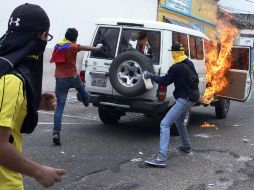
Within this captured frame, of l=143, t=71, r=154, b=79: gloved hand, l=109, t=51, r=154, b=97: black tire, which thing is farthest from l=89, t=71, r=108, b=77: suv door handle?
l=143, t=71, r=154, b=79: gloved hand

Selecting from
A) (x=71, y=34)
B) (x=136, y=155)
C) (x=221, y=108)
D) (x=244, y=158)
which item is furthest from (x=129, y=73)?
(x=221, y=108)

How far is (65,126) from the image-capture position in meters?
8.83

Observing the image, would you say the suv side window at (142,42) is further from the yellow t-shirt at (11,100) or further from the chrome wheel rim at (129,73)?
the yellow t-shirt at (11,100)

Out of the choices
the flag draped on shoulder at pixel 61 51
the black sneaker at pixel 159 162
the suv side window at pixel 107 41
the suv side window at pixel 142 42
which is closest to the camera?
the black sneaker at pixel 159 162

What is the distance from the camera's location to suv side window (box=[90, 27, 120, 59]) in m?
7.98

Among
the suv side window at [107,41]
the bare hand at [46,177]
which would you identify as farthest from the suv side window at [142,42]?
the bare hand at [46,177]

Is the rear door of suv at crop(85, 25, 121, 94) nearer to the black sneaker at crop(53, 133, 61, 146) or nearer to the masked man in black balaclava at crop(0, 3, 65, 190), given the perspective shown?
the black sneaker at crop(53, 133, 61, 146)

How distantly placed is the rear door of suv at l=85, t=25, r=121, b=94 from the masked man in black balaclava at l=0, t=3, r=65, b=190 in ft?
18.3

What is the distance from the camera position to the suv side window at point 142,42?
7766 mm

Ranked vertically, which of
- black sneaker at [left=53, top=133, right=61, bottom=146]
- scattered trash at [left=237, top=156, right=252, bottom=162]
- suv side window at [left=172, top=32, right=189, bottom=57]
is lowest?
scattered trash at [left=237, top=156, right=252, bottom=162]

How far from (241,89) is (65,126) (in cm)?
387

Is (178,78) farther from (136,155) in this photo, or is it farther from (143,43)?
(143,43)

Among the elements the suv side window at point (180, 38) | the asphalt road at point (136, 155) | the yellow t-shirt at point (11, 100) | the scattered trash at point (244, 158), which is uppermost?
the suv side window at point (180, 38)

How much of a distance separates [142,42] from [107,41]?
2.15 ft
